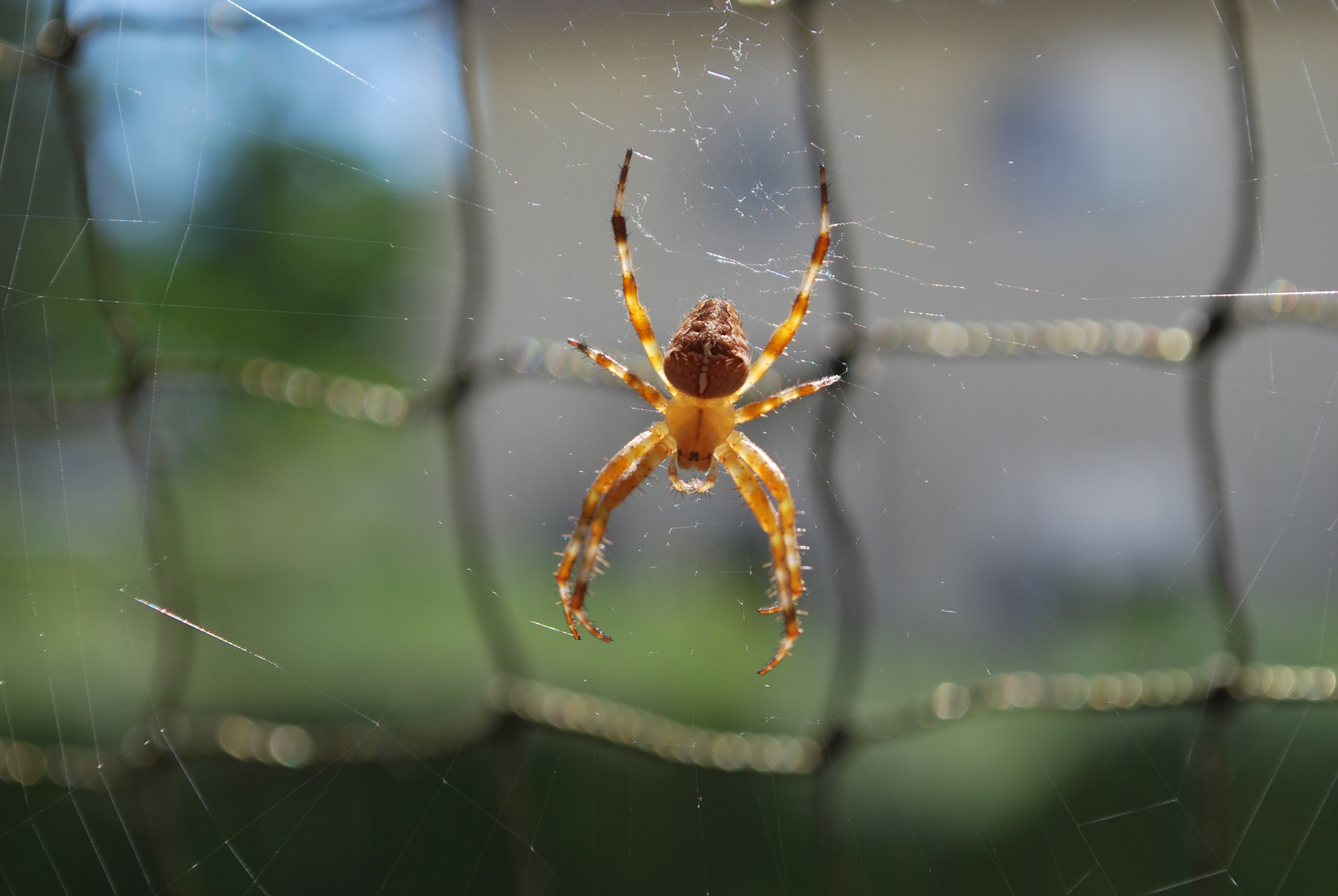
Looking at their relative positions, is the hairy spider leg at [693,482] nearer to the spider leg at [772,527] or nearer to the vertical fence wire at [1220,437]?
the spider leg at [772,527]

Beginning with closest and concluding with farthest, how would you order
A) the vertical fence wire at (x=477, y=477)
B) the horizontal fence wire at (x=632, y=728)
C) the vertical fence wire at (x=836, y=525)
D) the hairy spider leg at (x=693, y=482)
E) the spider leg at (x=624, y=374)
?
the spider leg at (x=624, y=374)
the hairy spider leg at (x=693, y=482)
the horizontal fence wire at (x=632, y=728)
the vertical fence wire at (x=836, y=525)
the vertical fence wire at (x=477, y=477)

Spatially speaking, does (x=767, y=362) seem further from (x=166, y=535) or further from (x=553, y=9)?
(x=166, y=535)

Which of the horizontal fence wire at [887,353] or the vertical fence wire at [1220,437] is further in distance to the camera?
the vertical fence wire at [1220,437]

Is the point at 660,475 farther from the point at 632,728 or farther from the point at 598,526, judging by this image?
the point at 632,728

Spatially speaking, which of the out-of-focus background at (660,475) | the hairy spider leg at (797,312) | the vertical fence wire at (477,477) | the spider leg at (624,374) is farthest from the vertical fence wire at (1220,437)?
the vertical fence wire at (477,477)

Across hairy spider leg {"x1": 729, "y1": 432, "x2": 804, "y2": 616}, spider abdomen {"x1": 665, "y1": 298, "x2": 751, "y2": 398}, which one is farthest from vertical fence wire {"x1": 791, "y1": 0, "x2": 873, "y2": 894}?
spider abdomen {"x1": 665, "y1": 298, "x2": 751, "y2": 398}

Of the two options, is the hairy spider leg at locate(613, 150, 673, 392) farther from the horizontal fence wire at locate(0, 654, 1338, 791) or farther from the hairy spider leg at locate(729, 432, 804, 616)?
the horizontal fence wire at locate(0, 654, 1338, 791)
